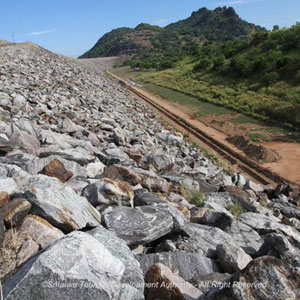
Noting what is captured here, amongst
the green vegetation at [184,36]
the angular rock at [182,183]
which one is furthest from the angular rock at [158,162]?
the green vegetation at [184,36]

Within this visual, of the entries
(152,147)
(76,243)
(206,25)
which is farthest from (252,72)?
(206,25)

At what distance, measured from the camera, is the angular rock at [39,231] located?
2787 mm

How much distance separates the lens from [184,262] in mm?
3240

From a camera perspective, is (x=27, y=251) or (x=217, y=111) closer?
(x=27, y=251)

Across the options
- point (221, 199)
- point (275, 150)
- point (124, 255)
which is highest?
point (124, 255)

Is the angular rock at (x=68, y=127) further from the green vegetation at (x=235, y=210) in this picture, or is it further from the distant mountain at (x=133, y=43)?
the distant mountain at (x=133, y=43)

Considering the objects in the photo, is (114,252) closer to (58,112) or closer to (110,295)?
(110,295)

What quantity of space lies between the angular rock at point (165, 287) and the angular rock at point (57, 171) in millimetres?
2418

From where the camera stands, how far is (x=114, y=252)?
2730mm

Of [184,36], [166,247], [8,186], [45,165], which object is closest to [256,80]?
[45,165]

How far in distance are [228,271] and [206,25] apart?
438 feet

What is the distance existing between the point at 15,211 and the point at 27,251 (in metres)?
0.46

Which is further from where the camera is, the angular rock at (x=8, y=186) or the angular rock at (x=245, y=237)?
the angular rock at (x=245, y=237)

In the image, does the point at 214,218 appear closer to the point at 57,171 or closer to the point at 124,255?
the point at 124,255
